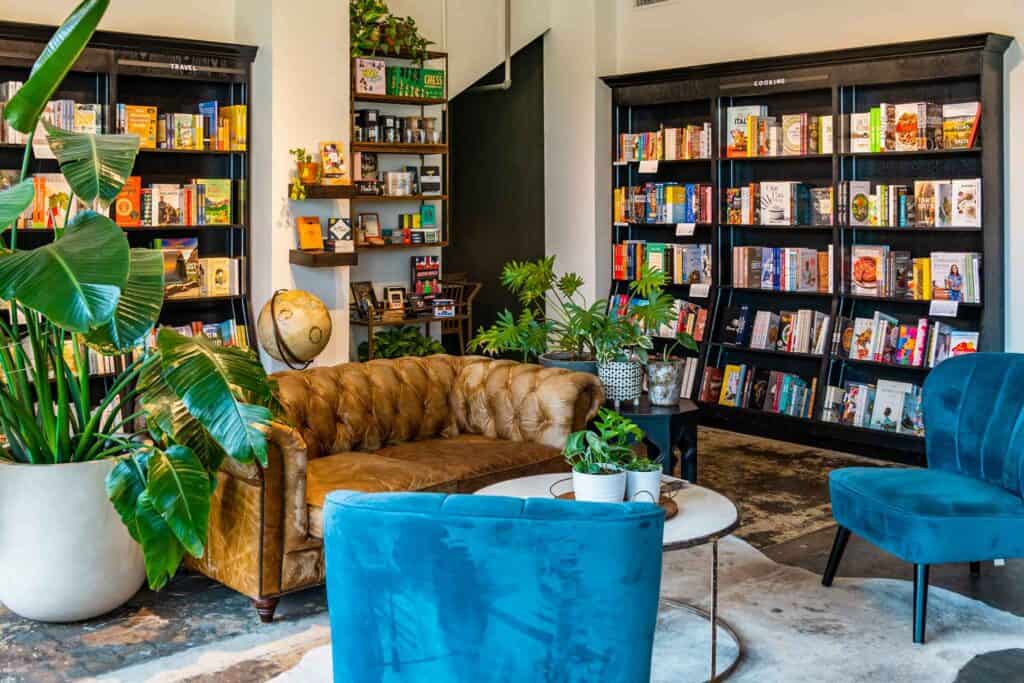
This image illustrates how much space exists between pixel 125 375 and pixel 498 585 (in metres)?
2.33

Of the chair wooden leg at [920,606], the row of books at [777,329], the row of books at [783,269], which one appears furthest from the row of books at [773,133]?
the chair wooden leg at [920,606]

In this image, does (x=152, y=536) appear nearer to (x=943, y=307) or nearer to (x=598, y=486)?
(x=598, y=486)

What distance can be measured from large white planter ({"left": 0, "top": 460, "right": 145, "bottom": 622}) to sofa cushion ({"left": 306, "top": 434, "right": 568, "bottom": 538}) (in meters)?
0.73

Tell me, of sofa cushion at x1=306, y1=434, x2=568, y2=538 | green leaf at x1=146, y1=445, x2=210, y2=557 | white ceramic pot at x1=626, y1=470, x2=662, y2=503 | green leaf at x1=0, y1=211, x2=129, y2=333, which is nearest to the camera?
green leaf at x1=0, y1=211, x2=129, y2=333

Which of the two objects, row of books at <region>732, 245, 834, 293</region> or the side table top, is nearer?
A: the side table top

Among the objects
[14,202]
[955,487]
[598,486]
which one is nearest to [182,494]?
[14,202]

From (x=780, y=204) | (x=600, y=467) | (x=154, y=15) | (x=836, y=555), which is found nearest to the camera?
(x=600, y=467)

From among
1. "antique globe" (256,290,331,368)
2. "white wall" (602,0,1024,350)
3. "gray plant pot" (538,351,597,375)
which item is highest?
"white wall" (602,0,1024,350)

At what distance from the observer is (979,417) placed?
4.68m

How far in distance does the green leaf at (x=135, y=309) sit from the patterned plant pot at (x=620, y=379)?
2310 mm

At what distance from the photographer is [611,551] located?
247 centimetres

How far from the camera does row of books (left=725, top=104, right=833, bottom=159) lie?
760 centimetres

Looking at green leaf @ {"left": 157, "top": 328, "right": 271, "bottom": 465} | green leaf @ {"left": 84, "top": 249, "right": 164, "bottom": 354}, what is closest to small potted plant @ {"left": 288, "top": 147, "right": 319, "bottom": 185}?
green leaf @ {"left": 84, "top": 249, "right": 164, "bottom": 354}

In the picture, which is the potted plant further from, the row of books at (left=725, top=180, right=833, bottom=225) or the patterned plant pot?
the row of books at (left=725, top=180, right=833, bottom=225)
